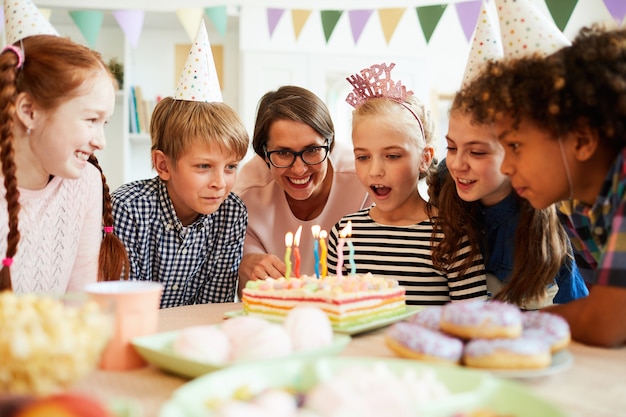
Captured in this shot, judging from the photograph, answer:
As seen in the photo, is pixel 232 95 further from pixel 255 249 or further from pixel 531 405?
pixel 531 405

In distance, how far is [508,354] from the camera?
0.85 meters

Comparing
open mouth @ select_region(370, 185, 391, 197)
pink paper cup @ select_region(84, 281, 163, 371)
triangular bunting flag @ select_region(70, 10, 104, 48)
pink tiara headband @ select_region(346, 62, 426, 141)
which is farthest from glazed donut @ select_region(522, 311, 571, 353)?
triangular bunting flag @ select_region(70, 10, 104, 48)

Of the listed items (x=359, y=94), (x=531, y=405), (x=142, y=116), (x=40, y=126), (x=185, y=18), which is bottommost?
(x=531, y=405)

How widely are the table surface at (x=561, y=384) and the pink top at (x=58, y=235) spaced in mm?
857

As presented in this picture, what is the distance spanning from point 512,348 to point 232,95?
15.4 feet

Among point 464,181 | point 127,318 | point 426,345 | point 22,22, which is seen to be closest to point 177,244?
point 22,22

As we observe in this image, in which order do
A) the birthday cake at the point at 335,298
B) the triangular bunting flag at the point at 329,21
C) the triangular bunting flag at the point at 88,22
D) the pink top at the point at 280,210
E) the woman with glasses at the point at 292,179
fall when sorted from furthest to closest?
1. the triangular bunting flag at the point at 88,22
2. the triangular bunting flag at the point at 329,21
3. the pink top at the point at 280,210
4. the woman with glasses at the point at 292,179
5. the birthday cake at the point at 335,298

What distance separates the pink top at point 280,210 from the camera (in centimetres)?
253

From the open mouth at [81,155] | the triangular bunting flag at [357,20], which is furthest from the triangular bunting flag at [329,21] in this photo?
the open mouth at [81,155]

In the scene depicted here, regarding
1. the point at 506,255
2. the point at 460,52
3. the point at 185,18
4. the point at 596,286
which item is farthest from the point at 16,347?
the point at 460,52

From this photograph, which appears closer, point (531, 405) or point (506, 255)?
point (531, 405)

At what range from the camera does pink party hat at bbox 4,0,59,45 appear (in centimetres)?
164

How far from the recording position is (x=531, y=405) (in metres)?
0.67

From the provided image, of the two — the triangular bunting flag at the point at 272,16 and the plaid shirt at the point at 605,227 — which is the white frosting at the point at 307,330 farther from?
the triangular bunting flag at the point at 272,16
